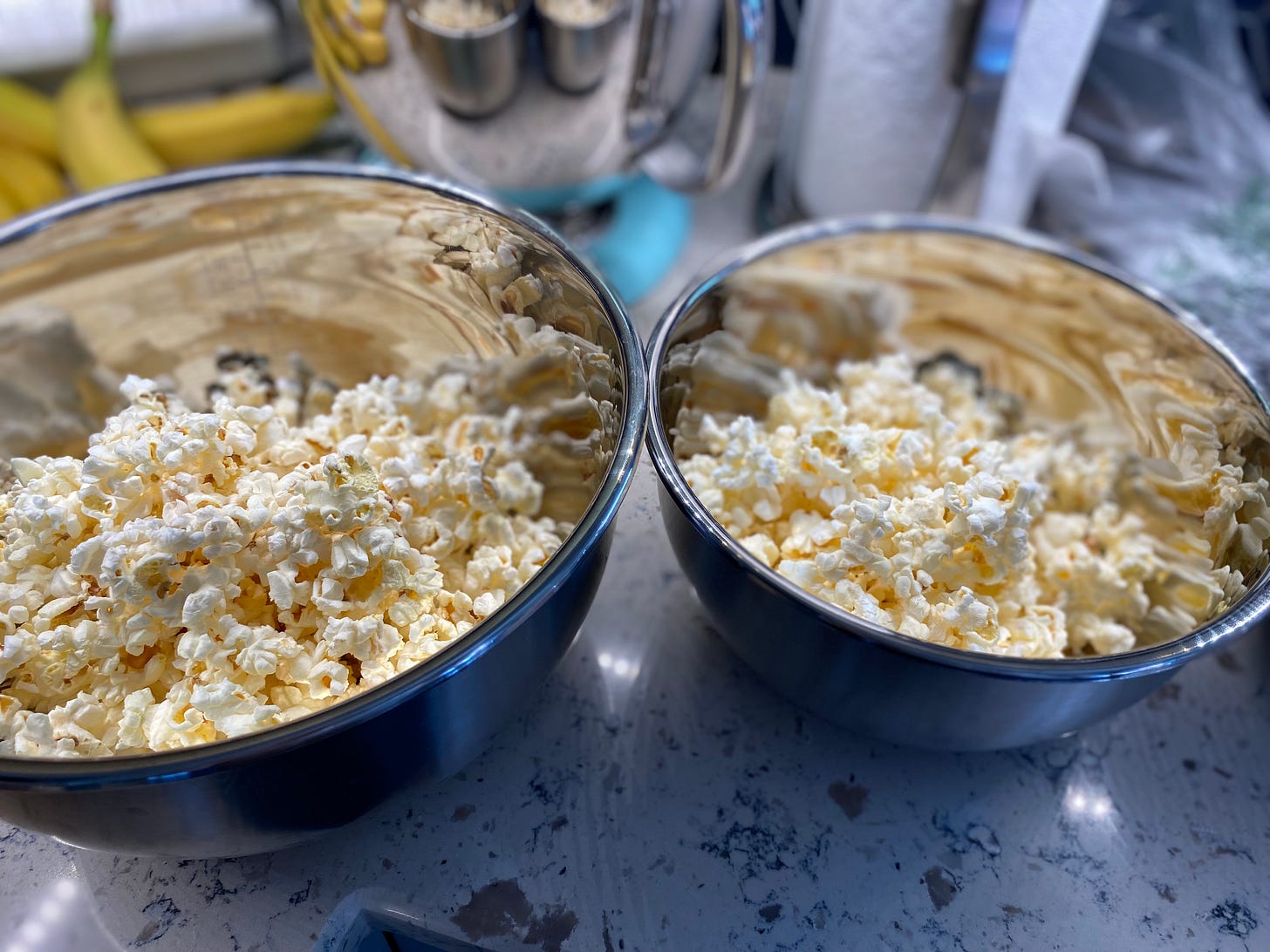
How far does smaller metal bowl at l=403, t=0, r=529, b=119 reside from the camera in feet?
1.87

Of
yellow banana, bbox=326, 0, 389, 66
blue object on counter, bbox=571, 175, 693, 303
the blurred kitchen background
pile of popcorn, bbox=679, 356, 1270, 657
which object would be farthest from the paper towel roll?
yellow banana, bbox=326, 0, 389, 66

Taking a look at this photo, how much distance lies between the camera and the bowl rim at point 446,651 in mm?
296

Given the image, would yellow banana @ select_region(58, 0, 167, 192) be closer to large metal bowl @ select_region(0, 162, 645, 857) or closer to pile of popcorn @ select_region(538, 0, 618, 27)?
large metal bowl @ select_region(0, 162, 645, 857)

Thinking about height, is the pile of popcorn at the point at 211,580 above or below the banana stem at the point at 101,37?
below

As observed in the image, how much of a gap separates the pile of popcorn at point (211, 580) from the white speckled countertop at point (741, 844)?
8 cm

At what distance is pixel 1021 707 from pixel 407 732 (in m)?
0.25

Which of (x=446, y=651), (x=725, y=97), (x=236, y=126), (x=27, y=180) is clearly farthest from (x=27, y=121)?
(x=446, y=651)

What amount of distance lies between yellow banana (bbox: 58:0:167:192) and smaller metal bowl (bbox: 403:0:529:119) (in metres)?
0.33

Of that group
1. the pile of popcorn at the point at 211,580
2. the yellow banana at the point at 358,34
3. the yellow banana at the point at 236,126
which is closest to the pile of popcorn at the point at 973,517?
the pile of popcorn at the point at 211,580

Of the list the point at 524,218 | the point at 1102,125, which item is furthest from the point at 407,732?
the point at 1102,125

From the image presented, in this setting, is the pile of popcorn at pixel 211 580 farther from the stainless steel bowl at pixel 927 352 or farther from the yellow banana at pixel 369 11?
the yellow banana at pixel 369 11

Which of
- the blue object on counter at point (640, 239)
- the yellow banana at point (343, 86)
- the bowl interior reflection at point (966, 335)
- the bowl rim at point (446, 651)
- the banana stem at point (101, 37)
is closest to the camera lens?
the bowl rim at point (446, 651)

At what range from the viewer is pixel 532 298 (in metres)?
0.50

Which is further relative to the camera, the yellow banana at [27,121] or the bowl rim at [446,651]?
the yellow banana at [27,121]
